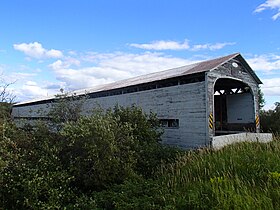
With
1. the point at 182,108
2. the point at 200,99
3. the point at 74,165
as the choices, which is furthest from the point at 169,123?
the point at 74,165

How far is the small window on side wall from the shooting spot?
12905 millimetres

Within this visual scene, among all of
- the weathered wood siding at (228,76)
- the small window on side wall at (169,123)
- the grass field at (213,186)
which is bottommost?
the grass field at (213,186)

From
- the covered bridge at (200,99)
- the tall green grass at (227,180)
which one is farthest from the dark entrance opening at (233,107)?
the tall green grass at (227,180)

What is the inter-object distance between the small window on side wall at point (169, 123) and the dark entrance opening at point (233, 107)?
139 inches

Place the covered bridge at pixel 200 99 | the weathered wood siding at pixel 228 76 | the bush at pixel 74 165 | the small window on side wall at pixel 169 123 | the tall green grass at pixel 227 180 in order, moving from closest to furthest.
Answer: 1. the tall green grass at pixel 227 180
2. the bush at pixel 74 165
3. the weathered wood siding at pixel 228 76
4. the covered bridge at pixel 200 99
5. the small window on side wall at pixel 169 123

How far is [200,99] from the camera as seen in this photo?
11.7 m

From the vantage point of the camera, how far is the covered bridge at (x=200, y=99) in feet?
37.9

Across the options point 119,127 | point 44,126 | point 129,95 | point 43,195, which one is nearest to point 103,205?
point 43,195

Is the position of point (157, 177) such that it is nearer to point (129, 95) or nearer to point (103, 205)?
point (103, 205)

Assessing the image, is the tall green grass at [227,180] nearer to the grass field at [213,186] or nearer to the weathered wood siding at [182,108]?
the grass field at [213,186]

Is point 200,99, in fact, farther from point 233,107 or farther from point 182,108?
point 233,107

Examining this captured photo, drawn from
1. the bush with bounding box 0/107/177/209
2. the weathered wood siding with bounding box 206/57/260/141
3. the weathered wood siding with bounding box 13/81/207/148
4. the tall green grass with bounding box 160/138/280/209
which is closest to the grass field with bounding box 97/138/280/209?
the tall green grass with bounding box 160/138/280/209

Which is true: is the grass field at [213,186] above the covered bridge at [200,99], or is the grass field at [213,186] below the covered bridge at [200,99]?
below

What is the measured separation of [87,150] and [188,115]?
525 cm
